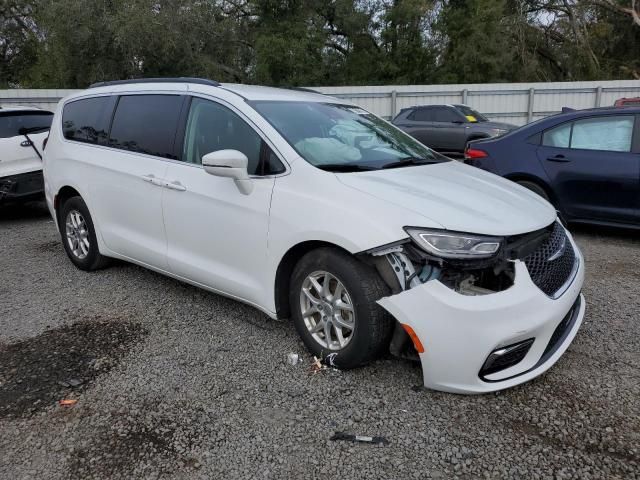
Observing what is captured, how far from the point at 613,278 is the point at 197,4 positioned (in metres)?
21.3

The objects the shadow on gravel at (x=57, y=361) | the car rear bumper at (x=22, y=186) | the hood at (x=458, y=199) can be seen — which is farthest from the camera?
the car rear bumper at (x=22, y=186)

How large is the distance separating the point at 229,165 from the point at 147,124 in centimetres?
136

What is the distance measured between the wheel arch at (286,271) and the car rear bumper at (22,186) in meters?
5.52

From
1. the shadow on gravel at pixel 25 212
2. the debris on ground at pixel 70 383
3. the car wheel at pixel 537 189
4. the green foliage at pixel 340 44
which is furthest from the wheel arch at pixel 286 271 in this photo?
the green foliage at pixel 340 44

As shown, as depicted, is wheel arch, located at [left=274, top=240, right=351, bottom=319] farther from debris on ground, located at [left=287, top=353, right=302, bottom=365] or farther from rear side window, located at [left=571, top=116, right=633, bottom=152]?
rear side window, located at [left=571, top=116, right=633, bottom=152]

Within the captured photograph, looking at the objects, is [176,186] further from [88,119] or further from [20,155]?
[20,155]

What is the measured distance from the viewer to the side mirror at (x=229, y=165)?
3.18 m

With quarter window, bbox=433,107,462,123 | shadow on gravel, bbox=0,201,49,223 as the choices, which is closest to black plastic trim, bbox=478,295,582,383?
shadow on gravel, bbox=0,201,49,223

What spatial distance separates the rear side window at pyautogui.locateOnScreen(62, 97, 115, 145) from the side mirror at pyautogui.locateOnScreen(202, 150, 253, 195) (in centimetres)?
181

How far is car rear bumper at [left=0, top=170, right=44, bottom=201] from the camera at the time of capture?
23.2ft

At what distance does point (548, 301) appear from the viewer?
9.04ft

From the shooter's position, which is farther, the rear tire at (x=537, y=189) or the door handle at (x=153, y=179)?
the rear tire at (x=537, y=189)

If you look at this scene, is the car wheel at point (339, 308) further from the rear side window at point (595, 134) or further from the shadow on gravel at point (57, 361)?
the rear side window at point (595, 134)

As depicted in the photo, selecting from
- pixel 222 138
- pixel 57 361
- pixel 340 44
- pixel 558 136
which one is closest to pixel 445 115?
pixel 558 136
